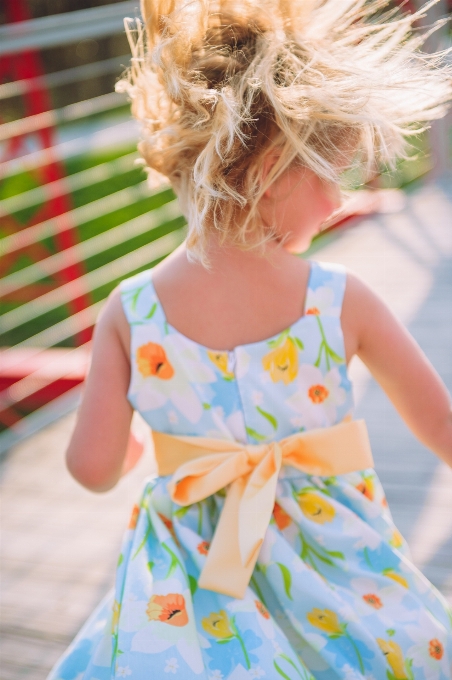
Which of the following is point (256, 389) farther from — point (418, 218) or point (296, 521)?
point (418, 218)

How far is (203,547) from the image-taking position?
1.11 m

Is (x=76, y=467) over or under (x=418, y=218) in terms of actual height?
over

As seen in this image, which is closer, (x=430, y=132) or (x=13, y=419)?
(x=13, y=419)

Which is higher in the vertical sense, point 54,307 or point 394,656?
point 394,656

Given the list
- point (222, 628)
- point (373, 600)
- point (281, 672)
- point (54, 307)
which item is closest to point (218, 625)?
point (222, 628)

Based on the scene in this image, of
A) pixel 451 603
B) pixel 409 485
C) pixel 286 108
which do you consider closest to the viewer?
pixel 286 108

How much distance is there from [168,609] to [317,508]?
0.86 ft

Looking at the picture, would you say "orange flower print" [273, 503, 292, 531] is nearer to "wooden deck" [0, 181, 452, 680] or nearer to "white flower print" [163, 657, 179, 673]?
"white flower print" [163, 657, 179, 673]

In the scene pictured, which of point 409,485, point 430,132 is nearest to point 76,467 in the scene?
point 409,485

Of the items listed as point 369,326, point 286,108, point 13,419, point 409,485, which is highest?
point 286,108

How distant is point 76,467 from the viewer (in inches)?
46.7

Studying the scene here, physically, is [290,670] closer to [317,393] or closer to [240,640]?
[240,640]

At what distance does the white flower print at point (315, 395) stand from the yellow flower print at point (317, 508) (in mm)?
104

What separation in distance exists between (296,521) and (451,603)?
0.52m
